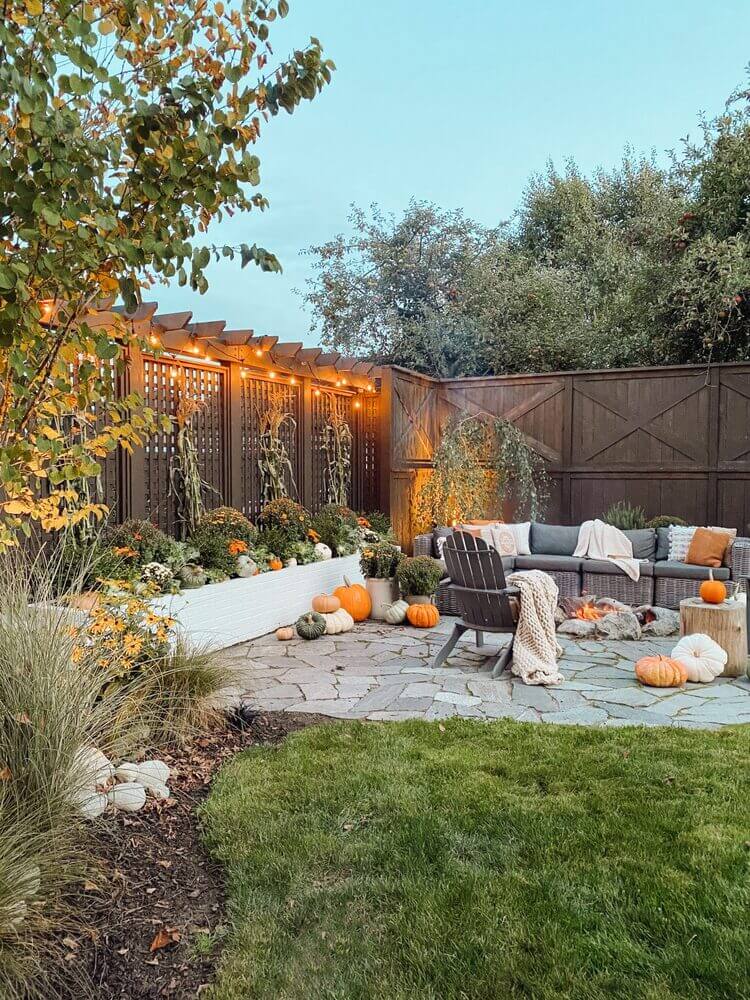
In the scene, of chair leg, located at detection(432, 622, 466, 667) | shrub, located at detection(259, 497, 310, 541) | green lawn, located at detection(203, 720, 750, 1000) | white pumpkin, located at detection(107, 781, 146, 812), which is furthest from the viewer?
shrub, located at detection(259, 497, 310, 541)

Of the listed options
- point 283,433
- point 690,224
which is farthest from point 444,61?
point 283,433

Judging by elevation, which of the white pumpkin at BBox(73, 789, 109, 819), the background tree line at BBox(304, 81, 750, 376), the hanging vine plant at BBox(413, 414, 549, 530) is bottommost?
the white pumpkin at BBox(73, 789, 109, 819)

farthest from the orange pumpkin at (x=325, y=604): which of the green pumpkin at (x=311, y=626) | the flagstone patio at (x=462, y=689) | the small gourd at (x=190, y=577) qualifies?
the small gourd at (x=190, y=577)

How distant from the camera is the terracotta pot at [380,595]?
22.4 ft

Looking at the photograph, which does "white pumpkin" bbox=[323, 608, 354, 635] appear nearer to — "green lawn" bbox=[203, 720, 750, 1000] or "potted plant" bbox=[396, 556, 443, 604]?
→ "potted plant" bbox=[396, 556, 443, 604]

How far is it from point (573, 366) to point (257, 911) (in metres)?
11.6

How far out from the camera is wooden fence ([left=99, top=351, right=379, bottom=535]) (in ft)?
19.2

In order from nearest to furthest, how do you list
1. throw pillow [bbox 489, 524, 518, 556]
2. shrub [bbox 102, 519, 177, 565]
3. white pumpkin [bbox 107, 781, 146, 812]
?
1. white pumpkin [bbox 107, 781, 146, 812]
2. shrub [bbox 102, 519, 177, 565]
3. throw pillow [bbox 489, 524, 518, 556]

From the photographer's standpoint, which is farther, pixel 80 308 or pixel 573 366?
pixel 573 366

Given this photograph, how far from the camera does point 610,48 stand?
34.4 feet

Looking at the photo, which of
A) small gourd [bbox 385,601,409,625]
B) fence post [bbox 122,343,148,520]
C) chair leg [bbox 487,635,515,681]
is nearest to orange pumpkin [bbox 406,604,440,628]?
small gourd [bbox 385,601,409,625]

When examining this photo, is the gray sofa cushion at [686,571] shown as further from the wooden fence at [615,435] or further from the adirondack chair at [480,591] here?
the adirondack chair at [480,591]

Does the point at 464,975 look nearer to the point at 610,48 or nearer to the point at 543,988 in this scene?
the point at 543,988

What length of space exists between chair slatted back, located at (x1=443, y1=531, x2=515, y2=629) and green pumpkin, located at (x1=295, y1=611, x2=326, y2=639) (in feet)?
4.69
